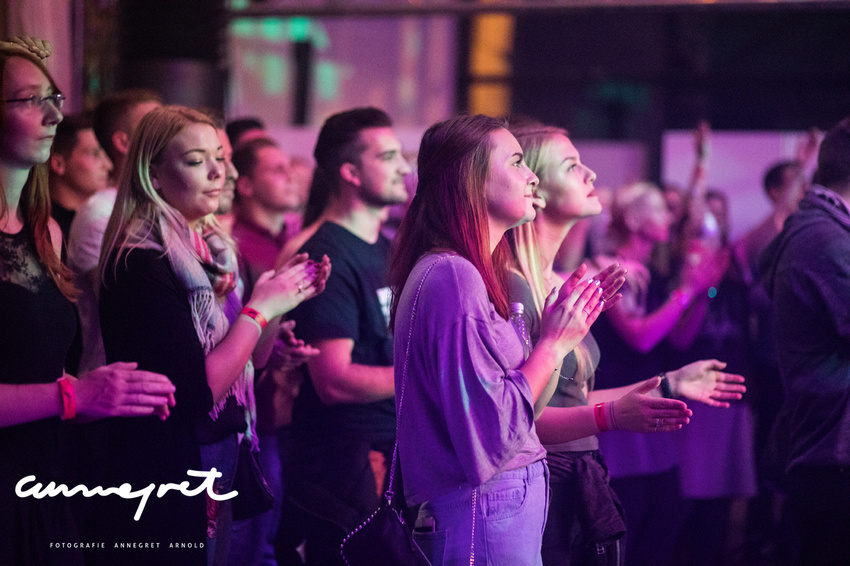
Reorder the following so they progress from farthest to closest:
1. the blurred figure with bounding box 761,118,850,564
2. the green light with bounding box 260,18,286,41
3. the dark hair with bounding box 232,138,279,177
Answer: the green light with bounding box 260,18,286,41
the dark hair with bounding box 232,138,279,177
the blurred figure with bounding box 761,118,850,564

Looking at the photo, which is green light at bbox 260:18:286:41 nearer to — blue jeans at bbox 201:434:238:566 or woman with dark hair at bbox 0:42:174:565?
woman with dark hair at bbox 0:42:174:565

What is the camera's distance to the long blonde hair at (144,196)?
1.95 metres

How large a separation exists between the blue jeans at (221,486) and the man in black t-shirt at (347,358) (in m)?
0.40

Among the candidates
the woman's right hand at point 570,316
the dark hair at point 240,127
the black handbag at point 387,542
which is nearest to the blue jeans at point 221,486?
the black handbag at point 387,542

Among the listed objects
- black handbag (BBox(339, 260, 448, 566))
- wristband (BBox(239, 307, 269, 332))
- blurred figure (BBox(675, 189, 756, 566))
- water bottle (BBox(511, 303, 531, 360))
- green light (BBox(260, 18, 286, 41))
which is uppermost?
green light (BBox(260, 18, 286, 41))

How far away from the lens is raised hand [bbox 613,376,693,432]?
183 cm

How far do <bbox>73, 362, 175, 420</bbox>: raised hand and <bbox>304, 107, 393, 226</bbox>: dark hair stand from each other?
124 centimetres

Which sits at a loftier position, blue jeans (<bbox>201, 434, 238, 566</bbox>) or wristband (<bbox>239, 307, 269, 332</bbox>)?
wristband (<bbox>239, 307, 269, 332</bbox>)

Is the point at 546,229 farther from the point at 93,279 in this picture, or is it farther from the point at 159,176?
the point at 93,279

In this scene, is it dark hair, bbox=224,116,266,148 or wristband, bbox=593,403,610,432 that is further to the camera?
dark hair, bbox=224,116,266,148

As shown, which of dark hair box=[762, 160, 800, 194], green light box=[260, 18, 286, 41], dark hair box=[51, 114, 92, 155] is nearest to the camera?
dark hair box=[51, 114, 92, 155]

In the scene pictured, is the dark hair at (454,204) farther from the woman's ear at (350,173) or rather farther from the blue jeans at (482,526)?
the woman's ear at (350,173)

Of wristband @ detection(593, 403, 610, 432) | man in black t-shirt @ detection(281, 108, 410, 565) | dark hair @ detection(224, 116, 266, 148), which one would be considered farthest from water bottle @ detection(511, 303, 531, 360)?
dark hair @ detection(224, 116, 266, 148)

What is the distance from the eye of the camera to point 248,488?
212cm
